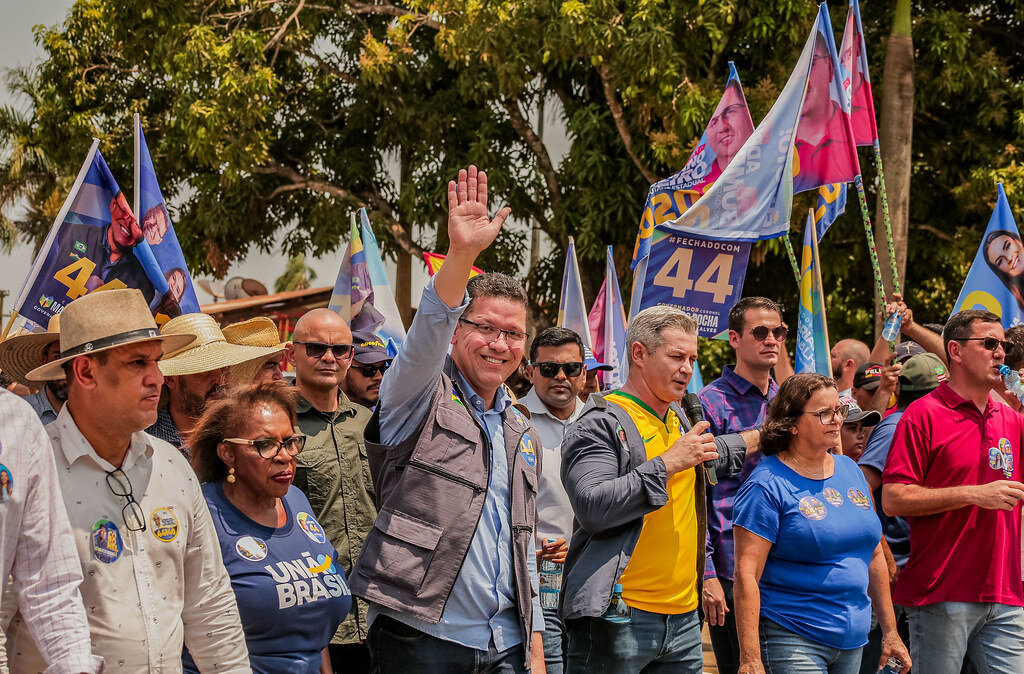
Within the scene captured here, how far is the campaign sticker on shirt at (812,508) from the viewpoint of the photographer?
455 cm

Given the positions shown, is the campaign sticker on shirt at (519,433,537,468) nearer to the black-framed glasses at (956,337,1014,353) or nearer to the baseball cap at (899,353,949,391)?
the black-framed glasses at (956,337,1014,353)

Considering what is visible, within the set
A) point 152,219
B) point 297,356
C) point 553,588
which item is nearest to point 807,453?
point 553,588

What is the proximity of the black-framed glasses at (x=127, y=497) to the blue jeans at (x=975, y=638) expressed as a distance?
3676 mm

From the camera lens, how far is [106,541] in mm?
3061

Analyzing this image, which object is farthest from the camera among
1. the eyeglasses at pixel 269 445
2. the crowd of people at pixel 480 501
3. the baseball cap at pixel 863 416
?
the baseball cap at pixel 863 416

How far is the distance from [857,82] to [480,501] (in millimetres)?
5447

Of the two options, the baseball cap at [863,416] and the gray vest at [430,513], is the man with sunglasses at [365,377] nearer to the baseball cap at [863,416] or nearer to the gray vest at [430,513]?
the baseball cap at [863,416]

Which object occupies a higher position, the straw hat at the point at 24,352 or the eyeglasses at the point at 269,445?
the straw hat at the point at 24,352

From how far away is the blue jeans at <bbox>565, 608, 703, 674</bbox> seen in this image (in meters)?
4.23

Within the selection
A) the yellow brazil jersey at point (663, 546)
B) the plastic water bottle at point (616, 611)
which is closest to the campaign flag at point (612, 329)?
the yellow brazil jersey at point (663, 546)

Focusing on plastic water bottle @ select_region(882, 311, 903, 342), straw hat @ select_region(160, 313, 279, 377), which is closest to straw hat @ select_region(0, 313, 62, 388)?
straw hat @ select_region(160, 313, 279, 377)

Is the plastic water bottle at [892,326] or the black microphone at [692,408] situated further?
the plastic water bottle at [892,326]

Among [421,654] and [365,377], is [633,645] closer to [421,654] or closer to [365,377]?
[421,654]

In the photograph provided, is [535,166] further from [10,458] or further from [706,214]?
[10,458]
